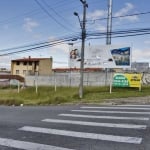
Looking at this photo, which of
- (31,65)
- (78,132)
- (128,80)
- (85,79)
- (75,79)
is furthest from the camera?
(31,65)

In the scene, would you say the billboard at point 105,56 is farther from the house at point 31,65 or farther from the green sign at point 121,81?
the house at point 31,65

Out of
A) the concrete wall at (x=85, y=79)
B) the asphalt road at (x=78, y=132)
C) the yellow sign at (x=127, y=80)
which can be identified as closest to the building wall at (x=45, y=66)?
the concrete wall at (x=85, y=79)

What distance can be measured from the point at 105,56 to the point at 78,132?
87.7 ft

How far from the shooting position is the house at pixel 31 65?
335 feet

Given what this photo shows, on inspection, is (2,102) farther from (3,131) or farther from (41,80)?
(41,80)

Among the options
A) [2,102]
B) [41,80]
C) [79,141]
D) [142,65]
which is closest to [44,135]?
[79,141]

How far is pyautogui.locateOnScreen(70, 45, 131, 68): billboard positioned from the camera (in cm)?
3684

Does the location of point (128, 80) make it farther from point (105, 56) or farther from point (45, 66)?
point (45, 66)

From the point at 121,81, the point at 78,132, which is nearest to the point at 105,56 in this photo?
the point at 121,81

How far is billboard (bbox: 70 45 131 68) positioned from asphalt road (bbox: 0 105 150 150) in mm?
21908

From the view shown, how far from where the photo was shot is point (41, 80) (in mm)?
59625

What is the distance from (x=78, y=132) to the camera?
37.2 feet

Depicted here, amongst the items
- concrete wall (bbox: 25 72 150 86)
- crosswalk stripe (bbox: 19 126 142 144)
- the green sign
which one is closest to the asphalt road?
crosswalk stripe (bbox: 19 126 142 144)

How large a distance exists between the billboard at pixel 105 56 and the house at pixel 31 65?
6274 centimetres
